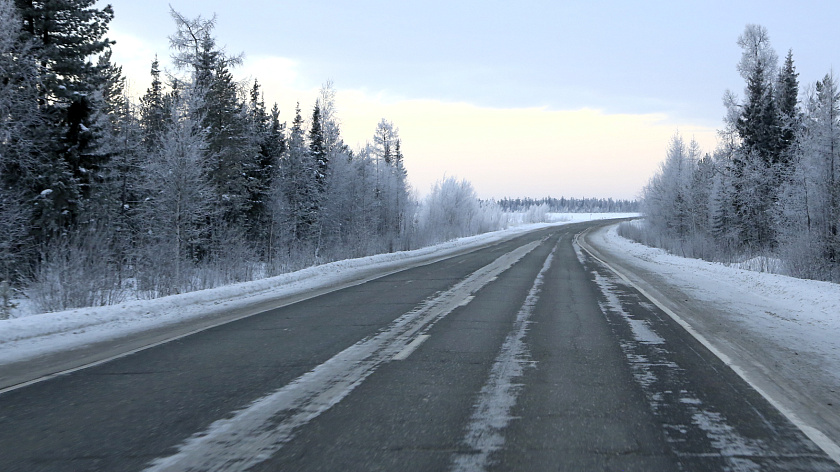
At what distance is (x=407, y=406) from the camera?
14.0ft

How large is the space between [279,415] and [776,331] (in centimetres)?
738

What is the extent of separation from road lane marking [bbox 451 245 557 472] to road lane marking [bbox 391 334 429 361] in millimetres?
1033

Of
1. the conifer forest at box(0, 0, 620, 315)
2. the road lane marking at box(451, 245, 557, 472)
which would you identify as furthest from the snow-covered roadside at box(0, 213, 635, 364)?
the road lane marking at box(451, 245, 557, 472)

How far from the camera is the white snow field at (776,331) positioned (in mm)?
4406

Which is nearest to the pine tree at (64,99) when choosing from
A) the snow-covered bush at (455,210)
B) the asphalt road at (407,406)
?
the asphalt road at (407,406)

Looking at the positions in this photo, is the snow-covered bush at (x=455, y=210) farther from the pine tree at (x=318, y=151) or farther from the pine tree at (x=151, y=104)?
the pine tree at (x=151, y=104)

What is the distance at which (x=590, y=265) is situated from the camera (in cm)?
2048

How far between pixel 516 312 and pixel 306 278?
8529 millimetres

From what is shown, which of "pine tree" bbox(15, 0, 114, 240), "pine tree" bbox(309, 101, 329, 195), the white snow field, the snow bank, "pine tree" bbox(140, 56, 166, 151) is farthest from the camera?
"pine tree" bbox(309, 101, 329, 195)

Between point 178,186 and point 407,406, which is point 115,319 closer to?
point 407,406

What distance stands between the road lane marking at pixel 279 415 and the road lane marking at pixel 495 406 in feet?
3.88

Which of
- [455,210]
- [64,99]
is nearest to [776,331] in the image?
[64,99]

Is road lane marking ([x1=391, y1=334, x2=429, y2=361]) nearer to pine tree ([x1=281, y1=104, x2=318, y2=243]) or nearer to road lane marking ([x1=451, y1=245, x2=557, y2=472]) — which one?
road lane marking ([x1=451, y1=245, x2=557, y2=472])

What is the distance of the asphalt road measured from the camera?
3262 mm
